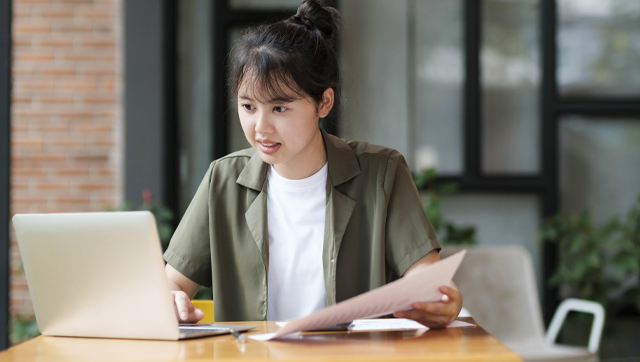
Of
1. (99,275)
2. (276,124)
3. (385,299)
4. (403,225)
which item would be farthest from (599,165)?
(99,275)

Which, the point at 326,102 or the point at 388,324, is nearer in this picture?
the point at 388,324

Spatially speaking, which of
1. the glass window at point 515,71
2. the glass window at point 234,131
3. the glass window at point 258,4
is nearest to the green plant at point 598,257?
the glass window at point 515,71

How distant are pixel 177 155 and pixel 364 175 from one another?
7.61 feet

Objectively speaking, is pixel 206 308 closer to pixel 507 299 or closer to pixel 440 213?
pixel 507 299

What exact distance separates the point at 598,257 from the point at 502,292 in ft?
2.59

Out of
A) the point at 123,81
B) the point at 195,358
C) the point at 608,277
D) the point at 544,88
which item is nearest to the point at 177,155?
the point at 123,81

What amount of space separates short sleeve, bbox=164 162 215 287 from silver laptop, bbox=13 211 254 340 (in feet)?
1.44

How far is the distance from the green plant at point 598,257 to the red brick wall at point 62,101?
252 centimetres

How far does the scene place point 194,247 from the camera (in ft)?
4.67

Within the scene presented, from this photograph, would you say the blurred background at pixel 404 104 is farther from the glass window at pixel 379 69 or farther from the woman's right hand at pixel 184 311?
the woman's right hand at pixel 184 311

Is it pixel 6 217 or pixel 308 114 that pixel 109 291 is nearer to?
pixel 308 114

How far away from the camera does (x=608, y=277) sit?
3402mm

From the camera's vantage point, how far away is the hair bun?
4.59 feet

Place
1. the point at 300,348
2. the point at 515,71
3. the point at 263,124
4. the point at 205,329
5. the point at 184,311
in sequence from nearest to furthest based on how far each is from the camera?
the point at 300,348, the point at 205,329, the point at 184,311, the point at 263,124, the point at 515,71
